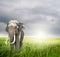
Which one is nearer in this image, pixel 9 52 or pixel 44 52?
pixel 9 52

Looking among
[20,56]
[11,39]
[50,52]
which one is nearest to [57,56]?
[50,52]

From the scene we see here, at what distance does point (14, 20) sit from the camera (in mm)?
16500

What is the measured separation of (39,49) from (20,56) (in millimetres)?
2141

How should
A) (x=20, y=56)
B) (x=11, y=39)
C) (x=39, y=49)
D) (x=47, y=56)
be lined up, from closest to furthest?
(x=20, y=56)
(x=47, y=56)
(x=39, y=49)
(x=11, y=39)

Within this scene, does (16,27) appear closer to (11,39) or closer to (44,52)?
(11,39)

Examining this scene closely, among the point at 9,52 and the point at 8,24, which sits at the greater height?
the point at 8,24

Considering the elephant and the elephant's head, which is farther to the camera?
the elephant's head

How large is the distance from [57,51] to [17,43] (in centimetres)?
238

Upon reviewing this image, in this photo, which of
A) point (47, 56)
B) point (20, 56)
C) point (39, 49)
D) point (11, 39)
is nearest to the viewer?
point (20, 56)

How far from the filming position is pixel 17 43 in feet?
53.5

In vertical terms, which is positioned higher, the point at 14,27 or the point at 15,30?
the point at 14,27

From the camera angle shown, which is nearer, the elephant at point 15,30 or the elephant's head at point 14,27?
the elephant at point 15,30

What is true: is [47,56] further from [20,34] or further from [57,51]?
[20,34]

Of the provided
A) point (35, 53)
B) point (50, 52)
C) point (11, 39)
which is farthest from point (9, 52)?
point (11, 39)
